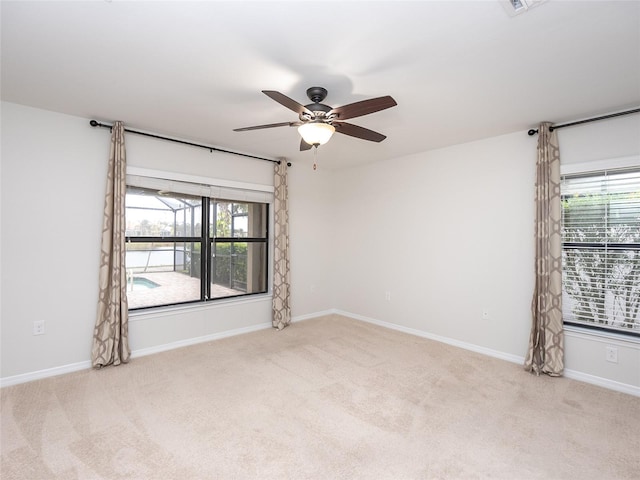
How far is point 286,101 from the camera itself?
6.98 feet

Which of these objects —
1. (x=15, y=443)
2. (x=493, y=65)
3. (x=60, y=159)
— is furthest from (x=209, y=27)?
(x=15, y=443)

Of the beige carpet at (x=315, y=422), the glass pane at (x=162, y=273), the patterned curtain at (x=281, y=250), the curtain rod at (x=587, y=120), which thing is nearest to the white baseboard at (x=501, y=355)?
the beige carpet at (x=315, y=422)

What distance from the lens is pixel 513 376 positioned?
3.10 meters

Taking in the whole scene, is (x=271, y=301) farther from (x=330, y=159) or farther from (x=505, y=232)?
(x=505, y=232)

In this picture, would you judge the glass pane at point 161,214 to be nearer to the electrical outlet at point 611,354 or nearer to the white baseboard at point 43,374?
the white baseboard at point 43,374

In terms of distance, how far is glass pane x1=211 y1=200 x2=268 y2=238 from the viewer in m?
4.24

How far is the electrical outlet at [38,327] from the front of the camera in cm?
297

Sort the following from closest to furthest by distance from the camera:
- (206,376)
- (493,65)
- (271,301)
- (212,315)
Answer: (493,65) → (206,376) → (212,315) → (271,301)

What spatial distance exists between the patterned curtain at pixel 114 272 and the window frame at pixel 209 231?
0.21 meters

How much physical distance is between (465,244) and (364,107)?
2474mm

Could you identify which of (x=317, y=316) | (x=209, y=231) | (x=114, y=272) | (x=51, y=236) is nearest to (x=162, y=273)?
(x=114, y=272)

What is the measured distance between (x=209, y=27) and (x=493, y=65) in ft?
6.04

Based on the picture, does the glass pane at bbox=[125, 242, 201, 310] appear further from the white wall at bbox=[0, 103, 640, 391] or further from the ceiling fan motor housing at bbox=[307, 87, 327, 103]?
the ceiling fan motor housing at bbox=[307, 87, 327, 103]

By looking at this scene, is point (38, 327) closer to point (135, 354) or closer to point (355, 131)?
point (135, 354)
